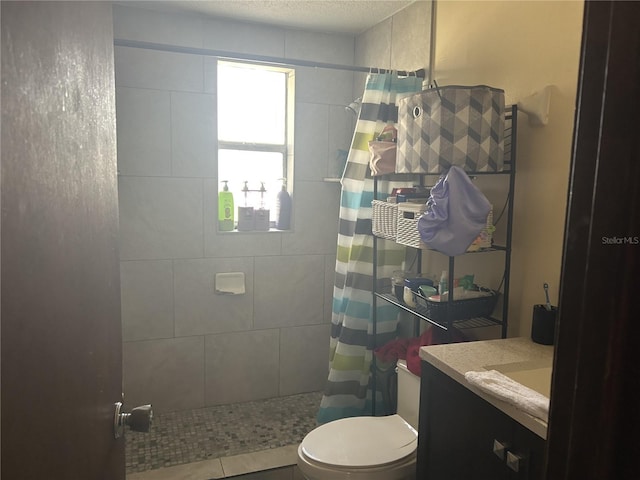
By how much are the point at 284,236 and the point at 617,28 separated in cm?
261

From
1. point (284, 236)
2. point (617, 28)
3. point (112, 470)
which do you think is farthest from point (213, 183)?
point (617, 28)

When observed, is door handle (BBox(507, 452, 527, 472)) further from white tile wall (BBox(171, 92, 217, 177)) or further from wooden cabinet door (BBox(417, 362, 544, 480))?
white tile wall (BBox(171, 92, 217, 177))

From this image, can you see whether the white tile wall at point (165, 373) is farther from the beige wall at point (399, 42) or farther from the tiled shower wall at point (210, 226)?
the beige wall at point (399, 42)

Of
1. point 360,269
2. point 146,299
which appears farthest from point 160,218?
point 360,269

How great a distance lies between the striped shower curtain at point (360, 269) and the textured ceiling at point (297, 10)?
446 mm

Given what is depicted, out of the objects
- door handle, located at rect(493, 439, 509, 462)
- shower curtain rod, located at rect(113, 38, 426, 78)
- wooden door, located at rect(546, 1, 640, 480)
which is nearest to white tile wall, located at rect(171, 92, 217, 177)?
shower curtain rod, located at rect(113, 38, 426, 78)

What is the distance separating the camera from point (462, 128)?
70.5 inches

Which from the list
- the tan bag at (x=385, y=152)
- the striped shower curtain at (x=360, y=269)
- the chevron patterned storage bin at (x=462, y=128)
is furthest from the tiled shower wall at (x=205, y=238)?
the chevron patterned storage bin at (x=462, y=128)

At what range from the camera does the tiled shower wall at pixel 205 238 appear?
267cm

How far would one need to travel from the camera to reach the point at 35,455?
1.62 feet

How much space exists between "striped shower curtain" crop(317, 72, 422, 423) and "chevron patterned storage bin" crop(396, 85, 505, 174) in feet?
1.91

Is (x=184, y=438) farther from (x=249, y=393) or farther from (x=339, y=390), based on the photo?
(x=339, y=390)

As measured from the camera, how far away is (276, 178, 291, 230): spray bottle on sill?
3.03 meters

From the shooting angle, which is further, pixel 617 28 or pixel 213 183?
pixel 213 183
